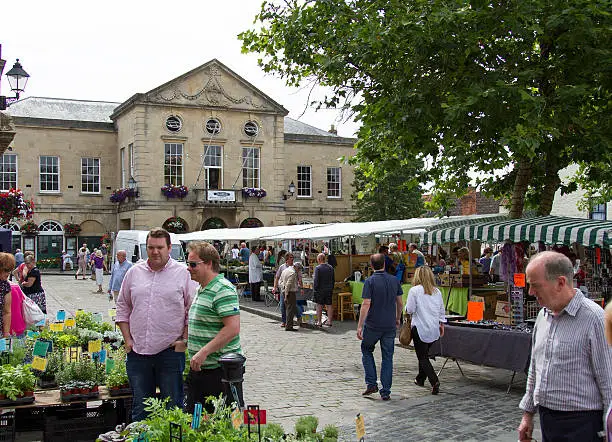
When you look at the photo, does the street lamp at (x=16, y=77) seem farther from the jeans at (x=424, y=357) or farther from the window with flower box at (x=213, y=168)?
the window with flower box at (x=213, y=168)

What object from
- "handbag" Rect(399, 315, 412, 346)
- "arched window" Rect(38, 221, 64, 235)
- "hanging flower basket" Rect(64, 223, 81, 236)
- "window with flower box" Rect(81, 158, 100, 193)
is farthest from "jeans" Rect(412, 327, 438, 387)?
"window with flower box" Rect(81, 158, 100, 193)

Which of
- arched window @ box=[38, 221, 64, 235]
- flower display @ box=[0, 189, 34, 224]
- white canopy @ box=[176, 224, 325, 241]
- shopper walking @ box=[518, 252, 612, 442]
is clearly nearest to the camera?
shopper walking @ box=[518, 252, 612, 442]

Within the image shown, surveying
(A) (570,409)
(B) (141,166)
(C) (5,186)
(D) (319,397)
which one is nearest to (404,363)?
(D) (319,397)

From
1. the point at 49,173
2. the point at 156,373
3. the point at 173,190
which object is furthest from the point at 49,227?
the point at 156,373

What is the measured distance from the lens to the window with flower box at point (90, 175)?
41.7 m

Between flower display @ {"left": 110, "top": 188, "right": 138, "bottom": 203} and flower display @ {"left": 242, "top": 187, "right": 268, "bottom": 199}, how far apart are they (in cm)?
659

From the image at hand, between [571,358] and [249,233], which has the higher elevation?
[249,233]

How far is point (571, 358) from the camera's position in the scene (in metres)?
3.79

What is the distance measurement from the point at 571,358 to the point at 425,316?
5122mm

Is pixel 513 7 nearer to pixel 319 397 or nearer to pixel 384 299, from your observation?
pixel 384 299

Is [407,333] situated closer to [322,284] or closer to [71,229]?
[322,284]

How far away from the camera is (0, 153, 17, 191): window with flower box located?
3925cm

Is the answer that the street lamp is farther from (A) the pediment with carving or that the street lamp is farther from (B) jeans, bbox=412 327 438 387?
(A) the pediment with carving

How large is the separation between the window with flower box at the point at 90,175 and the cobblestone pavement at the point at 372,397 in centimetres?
3064
